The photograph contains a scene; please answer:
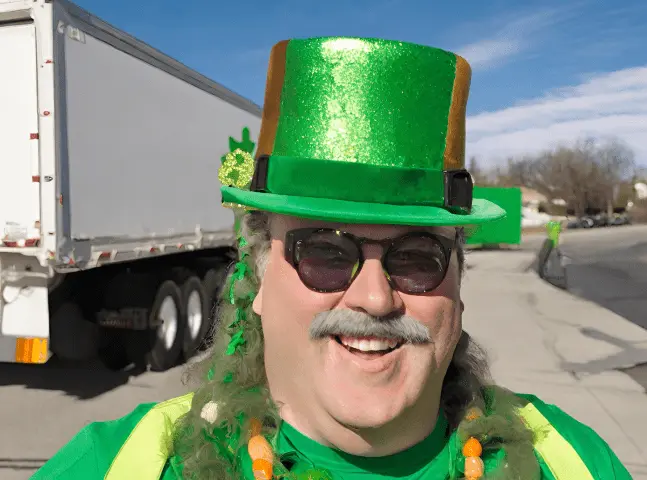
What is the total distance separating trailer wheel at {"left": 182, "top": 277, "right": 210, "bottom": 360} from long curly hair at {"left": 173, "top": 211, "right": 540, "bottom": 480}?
530 centimetres

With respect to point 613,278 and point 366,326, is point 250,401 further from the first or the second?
point 613,278

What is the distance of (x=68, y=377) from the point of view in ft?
20.4

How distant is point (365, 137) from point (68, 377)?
228 inches

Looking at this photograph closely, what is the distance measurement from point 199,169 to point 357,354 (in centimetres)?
670

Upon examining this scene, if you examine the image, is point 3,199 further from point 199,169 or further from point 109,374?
point 199,169

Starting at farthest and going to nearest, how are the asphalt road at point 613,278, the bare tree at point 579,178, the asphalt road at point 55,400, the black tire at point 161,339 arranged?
the bare tree at point 579,178, the asphalt road at point 613,278, the black tire at point 161,339, the asphalt road at point 55,400

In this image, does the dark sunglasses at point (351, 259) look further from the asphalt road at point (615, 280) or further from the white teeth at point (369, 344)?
the asphalt road at point (615, 280)

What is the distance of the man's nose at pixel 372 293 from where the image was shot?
1.42 m

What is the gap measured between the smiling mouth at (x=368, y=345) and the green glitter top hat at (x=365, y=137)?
294 mm

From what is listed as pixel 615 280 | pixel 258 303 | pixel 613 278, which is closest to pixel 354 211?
pixel 258 303

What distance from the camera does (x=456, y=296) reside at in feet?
5.21

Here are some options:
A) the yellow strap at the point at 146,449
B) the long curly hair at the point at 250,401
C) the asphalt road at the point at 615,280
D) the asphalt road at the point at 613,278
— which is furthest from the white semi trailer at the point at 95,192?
the asphalt road at the point at 613,278

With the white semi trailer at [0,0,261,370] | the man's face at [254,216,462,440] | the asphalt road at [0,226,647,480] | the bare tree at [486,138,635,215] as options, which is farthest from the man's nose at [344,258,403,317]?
the bare tree at [486,138,635,215]

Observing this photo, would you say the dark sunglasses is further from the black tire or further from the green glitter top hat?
the black tire
